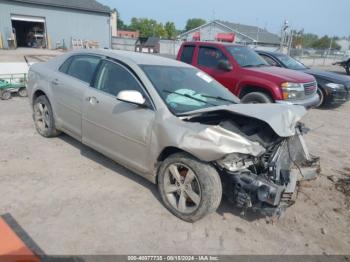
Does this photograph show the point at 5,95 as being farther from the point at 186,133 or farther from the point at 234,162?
the point at 234,162

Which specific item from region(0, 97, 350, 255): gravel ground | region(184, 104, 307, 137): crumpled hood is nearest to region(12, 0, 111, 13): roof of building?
region(0, 97, 350, 255): gravel ground

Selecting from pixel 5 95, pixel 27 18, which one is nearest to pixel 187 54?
pixel 5 95

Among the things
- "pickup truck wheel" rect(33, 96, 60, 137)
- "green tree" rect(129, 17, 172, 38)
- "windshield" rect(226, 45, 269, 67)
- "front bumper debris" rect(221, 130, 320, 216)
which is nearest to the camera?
"front bumper debris" rect(221, 130, 320, 216)

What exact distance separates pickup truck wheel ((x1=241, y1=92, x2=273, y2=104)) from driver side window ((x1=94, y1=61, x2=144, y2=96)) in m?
4.00

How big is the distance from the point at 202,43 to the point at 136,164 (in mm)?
5418

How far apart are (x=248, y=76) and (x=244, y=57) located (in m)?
0.92

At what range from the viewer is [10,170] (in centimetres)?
420

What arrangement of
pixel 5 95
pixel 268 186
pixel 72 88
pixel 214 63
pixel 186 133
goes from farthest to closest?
pixel 5 95
pixel 214 63
pixel 72 88
pixel 186 133
pixel 268 186

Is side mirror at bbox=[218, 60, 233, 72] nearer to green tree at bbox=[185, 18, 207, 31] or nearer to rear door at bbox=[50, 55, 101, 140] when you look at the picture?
rear door at bbox=[50, 55, 101, 140]

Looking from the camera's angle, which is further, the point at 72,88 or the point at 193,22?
the point at 193,22

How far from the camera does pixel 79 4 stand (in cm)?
2823

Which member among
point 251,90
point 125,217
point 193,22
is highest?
point 193,22

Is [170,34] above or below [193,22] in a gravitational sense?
below

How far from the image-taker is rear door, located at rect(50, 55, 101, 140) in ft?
14.3
